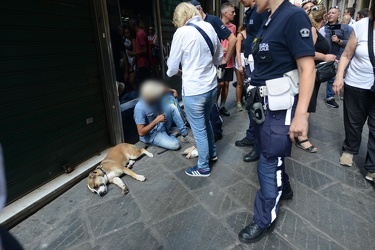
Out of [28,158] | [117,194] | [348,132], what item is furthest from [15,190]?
[348,132]

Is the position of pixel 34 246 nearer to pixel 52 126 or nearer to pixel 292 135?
pixel 52 126

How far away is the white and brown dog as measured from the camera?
114 inches

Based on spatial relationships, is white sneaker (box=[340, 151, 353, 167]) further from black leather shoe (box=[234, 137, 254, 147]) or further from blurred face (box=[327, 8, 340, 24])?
blurred face (box=[327, 8, 340, 24])

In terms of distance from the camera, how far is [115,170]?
10.3ft

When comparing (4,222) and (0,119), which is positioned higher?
(0,119)

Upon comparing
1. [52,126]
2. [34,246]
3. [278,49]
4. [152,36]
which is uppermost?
[152,36]

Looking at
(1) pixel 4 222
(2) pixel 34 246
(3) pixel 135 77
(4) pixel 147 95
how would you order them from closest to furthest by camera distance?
(2) pixel 34 246 → (1) pixel 4 222 → (4) pixel 147 95 → (3) pixel 135 77

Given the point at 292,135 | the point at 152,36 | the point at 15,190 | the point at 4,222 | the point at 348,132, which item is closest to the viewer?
the point at 292,135

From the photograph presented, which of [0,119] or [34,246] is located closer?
[34,246]

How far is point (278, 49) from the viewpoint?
5.51ft

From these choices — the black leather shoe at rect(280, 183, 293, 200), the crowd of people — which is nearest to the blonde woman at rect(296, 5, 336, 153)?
the crowd of people

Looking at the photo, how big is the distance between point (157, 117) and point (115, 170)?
1.13 m

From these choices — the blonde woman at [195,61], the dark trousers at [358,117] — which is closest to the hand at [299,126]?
the blonde woman at [195,61]

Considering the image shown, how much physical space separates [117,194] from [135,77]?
2588 mm
